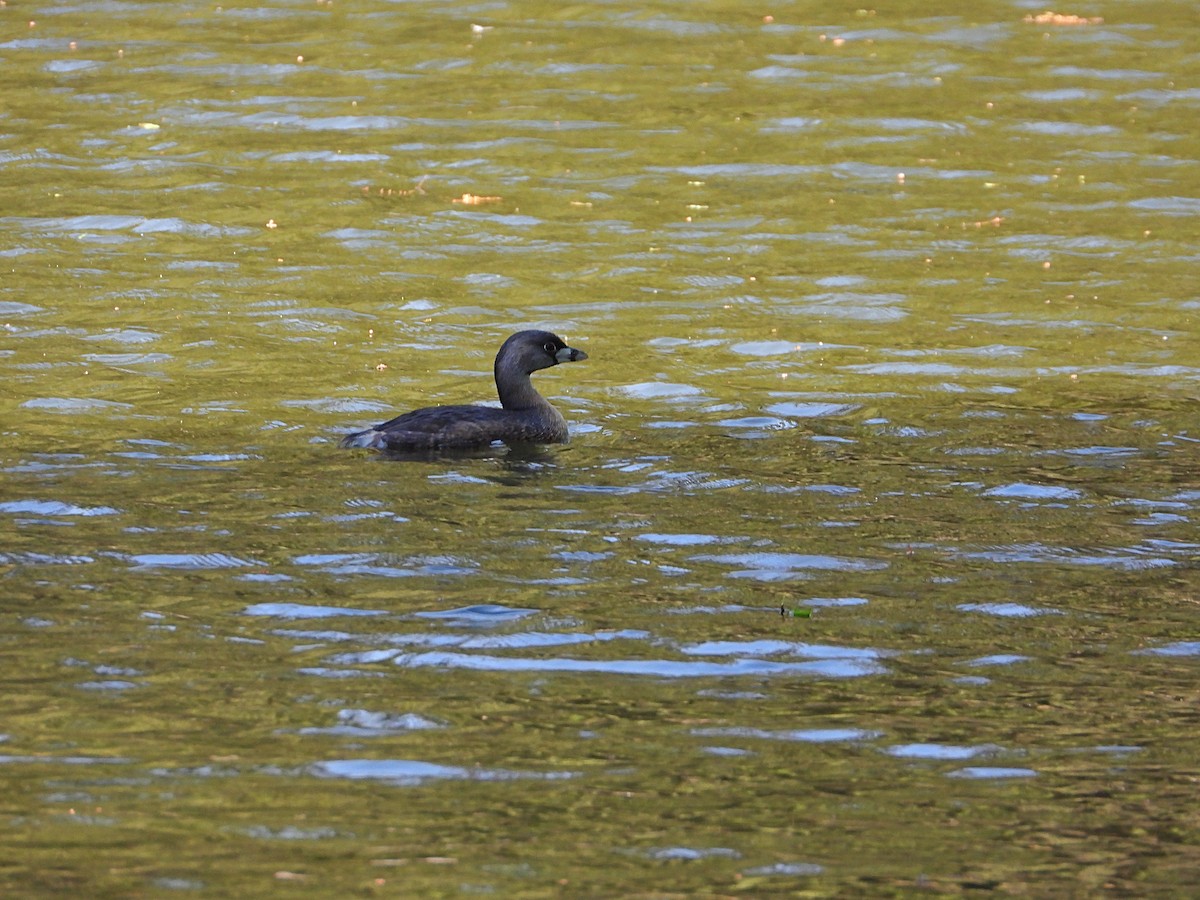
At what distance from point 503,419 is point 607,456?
743 mm

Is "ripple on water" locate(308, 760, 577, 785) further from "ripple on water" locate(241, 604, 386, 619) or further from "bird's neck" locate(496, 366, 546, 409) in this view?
"bird's neck" locate(496, 366, 546, 409)

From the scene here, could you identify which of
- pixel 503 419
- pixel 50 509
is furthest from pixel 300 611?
pixel 503 419

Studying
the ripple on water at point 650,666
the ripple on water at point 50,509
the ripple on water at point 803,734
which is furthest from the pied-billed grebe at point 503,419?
the ripple on water at point 803,734

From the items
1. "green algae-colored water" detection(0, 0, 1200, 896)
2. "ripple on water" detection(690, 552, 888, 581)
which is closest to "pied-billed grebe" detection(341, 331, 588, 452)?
"green algae-colored water" detection(0, 0, 1200, 896)

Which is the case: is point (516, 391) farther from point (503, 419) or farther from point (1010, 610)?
point (1010, 610)

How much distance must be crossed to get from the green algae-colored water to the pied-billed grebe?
0.20 metres

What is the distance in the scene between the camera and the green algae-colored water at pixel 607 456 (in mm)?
6090

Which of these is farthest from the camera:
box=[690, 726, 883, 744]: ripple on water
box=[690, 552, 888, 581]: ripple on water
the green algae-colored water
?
box=[690, 552, 888, 581]: ripple on water

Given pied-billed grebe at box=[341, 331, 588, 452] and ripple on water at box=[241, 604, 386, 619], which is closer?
ripple on water at box=[241, 604, 386, 619]

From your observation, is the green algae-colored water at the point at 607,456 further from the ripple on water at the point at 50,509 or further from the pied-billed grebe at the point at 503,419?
the pied-billed grebe at the point at 503,419

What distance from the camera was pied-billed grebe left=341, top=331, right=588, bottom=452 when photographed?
11102 millimetres

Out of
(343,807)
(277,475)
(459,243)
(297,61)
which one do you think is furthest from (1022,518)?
(297,61)

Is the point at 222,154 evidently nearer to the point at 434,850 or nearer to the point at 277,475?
the point at 277,475

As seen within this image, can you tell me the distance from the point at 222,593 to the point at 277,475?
2251mm
